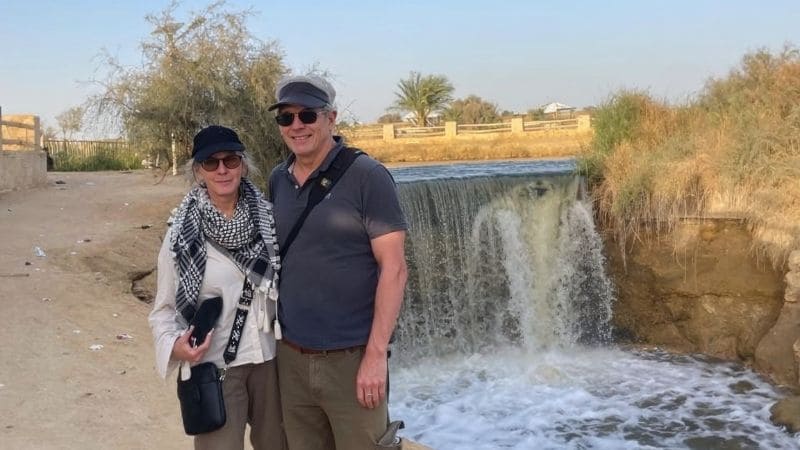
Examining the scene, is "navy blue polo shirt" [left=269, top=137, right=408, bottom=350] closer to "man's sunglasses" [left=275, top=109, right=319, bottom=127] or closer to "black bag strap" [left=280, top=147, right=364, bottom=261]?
"black bag strap" [left=280, top=147, right=364, bottom=261]

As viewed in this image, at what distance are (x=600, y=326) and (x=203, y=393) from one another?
775 centimetres

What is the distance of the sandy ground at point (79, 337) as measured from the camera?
435cm

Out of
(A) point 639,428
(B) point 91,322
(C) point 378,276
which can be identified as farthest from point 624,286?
(C) point 378,276

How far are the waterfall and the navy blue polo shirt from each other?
675cm

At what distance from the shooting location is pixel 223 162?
98.5 inches

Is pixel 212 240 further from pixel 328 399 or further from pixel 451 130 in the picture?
pixel 451 130

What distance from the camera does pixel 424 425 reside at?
21.7 feet

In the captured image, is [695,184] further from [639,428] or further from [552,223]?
[639,428]

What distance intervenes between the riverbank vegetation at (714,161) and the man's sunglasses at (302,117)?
7.12 m

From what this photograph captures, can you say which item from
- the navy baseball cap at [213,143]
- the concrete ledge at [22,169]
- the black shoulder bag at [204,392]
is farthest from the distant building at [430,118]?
the black shoulder bag at [204,392]

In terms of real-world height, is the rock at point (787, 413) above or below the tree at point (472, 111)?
below

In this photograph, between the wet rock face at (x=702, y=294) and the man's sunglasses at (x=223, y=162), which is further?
the wet rock face at (x=702, y=294)

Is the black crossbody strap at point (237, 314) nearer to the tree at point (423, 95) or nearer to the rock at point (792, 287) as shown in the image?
the rock at point (792, 287)

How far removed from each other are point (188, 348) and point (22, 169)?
1380 cm
